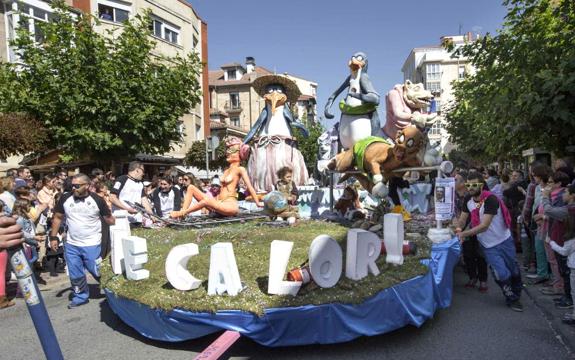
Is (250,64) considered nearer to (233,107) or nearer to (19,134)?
(233,107)

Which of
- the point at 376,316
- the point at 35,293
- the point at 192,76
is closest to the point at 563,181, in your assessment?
the point at 376,316

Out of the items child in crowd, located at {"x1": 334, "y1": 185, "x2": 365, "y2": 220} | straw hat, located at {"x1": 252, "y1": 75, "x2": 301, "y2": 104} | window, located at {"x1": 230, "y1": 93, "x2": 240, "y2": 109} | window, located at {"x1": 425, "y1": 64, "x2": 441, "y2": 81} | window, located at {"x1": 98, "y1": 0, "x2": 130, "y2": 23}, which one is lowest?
child in crowd, located at {"x1": 334, "y1": 185, "x2": 365, "y2": 220}

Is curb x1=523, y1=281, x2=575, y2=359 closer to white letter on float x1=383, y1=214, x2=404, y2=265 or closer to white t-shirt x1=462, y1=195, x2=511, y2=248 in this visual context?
white t-shirt x1=462, y1=195, x2=511, y2=248

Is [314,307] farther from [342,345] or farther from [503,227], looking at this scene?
[503,227]

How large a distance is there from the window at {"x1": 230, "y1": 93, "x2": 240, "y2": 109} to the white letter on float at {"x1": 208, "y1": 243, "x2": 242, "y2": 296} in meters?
42.4

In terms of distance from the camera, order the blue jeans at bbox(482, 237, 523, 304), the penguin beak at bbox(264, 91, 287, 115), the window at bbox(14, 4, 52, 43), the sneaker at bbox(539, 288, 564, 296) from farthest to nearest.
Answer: the window at bbox(14, 4, 52, 43)
the penguin beak at bbox(264, 91, 287, 115)
the sneaker at bbox(539, 288, 564, 296)
the blue jeans at bbox(482, 237, 523, 304)

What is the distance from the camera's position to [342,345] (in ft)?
12.4

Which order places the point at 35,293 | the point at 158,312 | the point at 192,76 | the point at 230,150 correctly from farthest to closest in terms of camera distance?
the point at 192,76 → the point at 230,150 → the point at 158,312 → the point at 35,293

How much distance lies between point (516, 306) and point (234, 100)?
42.7 m

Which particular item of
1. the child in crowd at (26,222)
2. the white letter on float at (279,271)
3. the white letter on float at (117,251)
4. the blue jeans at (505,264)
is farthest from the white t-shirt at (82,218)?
the blue jeans at (505,264)

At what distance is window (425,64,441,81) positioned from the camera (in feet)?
193

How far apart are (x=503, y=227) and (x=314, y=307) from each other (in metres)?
2.53

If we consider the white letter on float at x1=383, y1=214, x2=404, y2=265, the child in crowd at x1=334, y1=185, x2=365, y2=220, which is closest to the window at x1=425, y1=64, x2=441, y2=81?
the child in crowd at x1=334, y1=185, x2=365, y2=220

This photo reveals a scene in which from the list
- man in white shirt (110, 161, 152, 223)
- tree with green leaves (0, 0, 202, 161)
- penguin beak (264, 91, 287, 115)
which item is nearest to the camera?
man in white shirt (110, 161, 152, 223)
